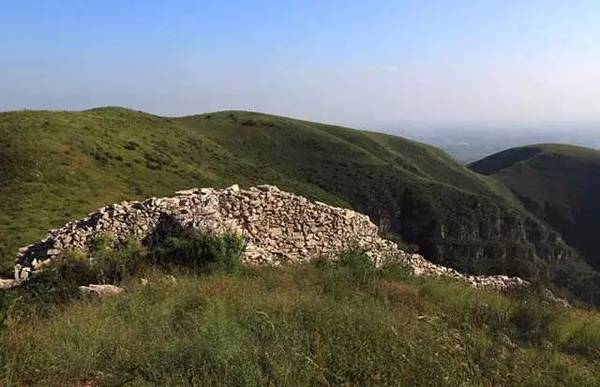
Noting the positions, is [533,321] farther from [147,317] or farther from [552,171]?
[552,171]

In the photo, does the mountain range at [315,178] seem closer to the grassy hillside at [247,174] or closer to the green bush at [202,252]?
the grassy hillside at [247,174]

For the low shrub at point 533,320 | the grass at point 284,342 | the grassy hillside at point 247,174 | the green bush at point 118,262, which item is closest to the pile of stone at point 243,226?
the green bush at point 118,262

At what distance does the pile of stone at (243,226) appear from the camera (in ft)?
53.8

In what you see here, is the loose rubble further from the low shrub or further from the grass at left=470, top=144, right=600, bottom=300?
the grass at left=470, top=144, right=600, bottom=300

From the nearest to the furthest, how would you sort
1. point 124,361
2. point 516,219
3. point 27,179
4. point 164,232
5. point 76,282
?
point 124,361 < point 76,282 < point 164,232 < point 27,179 < point 516,219

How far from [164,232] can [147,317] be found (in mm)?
9291

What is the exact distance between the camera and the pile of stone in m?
16.4

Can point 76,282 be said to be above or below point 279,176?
above

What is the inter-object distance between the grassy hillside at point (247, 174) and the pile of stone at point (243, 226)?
321 inches

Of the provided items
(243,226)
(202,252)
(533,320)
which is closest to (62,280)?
(202,252)

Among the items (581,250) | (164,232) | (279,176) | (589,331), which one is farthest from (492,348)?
(581,250)

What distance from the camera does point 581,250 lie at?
113 metres

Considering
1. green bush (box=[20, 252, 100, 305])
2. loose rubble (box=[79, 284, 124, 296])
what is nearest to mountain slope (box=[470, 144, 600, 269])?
green bush (box=[20, 252, 100, 305])

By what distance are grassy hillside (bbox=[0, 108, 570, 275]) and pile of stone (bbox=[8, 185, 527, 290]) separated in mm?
8148
